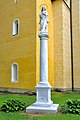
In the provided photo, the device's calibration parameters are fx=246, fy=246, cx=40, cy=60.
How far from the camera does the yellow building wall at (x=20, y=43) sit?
17438mm

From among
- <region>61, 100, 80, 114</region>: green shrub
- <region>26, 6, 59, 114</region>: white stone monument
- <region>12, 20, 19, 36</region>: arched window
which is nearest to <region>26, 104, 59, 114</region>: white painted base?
<region>26, 6, 59, 114</region>: white stone monument

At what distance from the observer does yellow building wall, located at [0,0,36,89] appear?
57.2 ft

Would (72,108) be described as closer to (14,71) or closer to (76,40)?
(14,71)

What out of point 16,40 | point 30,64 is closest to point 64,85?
point 30,64

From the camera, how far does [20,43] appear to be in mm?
18469

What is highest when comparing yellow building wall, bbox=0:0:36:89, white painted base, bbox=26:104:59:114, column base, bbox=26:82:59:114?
yellow building wall, bbox=0:0:36:89

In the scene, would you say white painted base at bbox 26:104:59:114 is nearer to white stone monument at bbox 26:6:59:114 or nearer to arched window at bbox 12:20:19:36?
white stone monument at bbox 26:6:59:114

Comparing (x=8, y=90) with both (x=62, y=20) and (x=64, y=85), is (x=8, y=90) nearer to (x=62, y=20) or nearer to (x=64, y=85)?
(x=64, y=85)

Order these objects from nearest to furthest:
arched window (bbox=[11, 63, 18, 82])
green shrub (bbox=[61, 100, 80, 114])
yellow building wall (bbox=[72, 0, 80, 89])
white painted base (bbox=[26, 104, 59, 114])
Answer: green shrub (bbox=[61, 100, 80, 114]) → white painted base (bbox=[26, 104, 59, 114]) → arched window (bbox=[11, 63, 18, 82]) → yellow building wall (bbox=[72, 0, 80, 89])

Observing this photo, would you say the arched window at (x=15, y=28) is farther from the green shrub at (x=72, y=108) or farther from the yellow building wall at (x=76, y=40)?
the green shrub at (x=72, y=108)

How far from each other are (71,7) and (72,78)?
607 centimetres

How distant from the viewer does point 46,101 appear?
31.7ft

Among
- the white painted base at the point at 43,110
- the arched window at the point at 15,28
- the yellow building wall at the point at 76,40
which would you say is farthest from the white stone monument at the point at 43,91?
the yellow building wall at the point at 76,40

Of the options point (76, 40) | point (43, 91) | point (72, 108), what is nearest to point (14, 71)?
point (76, 40)
